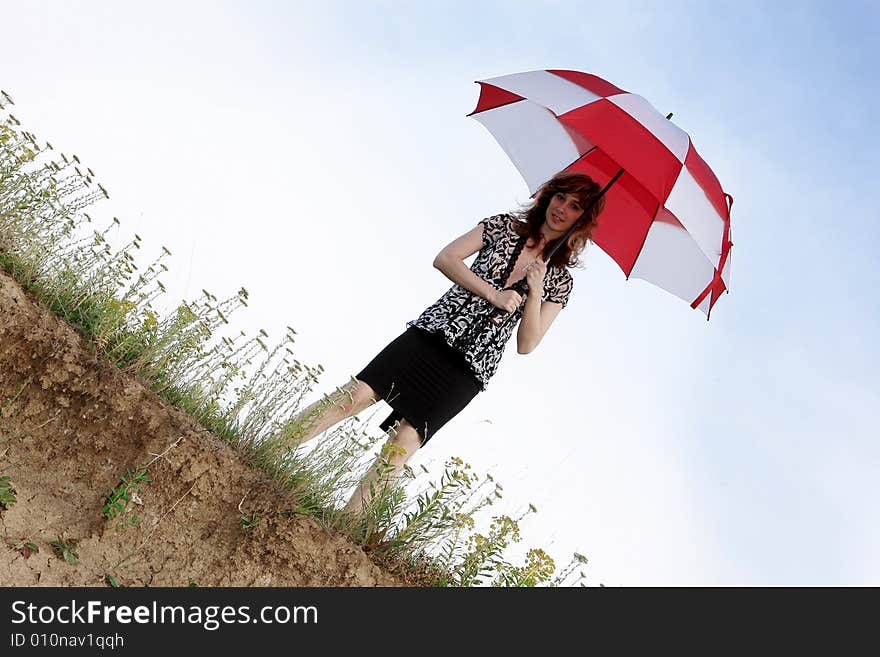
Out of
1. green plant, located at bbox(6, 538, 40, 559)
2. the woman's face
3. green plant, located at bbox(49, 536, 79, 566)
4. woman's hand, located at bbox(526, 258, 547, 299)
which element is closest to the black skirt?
woman's hand, located at bbox(526, 258, 547, 299)

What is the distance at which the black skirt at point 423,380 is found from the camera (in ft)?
15.0

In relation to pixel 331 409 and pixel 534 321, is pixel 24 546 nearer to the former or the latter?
pixel 331 409

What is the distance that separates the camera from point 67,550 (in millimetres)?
4074

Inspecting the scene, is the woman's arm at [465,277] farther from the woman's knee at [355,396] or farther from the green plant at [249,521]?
the green plant at [249,521]

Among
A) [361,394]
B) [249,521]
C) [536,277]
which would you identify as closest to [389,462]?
[361,394]

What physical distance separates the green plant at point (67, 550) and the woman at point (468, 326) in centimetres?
125

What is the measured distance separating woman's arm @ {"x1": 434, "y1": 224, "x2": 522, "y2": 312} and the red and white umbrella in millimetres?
552

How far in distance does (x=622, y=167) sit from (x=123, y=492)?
10.4 feet

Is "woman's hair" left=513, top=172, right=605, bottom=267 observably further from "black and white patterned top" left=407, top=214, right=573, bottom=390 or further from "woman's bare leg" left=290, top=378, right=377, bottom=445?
"woman's bare leg" left=290, top=378, right=377, bottom=445

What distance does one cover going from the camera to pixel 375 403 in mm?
4691

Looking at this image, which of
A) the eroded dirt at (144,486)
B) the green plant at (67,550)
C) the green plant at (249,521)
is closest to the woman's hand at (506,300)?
the eroded dirt at (144,486)

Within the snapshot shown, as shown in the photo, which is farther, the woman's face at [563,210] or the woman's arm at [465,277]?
the woman's face at [563,210]

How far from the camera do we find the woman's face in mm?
4660

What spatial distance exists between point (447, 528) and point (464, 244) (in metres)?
1.56
